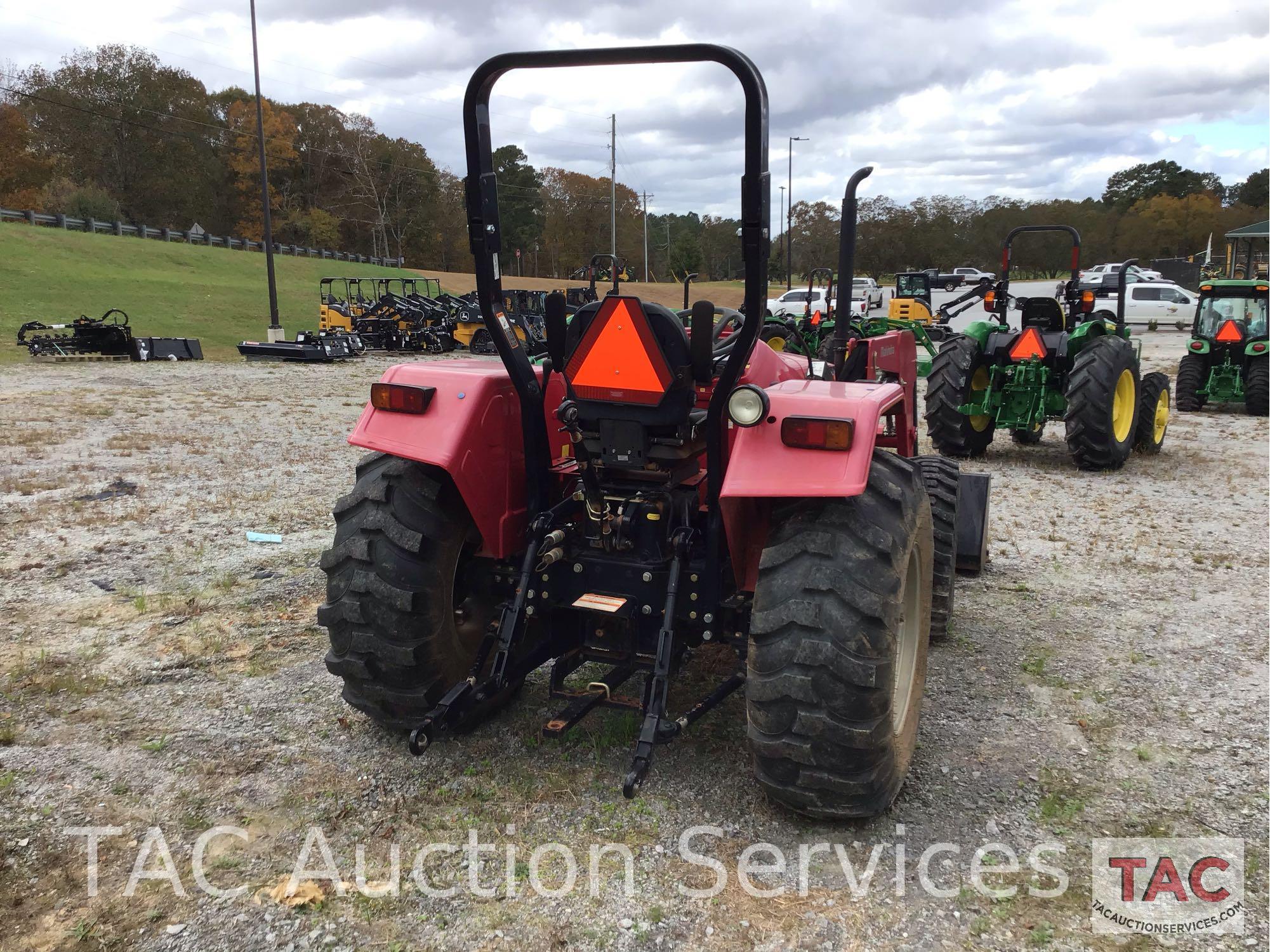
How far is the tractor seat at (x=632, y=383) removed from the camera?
10.1 feet

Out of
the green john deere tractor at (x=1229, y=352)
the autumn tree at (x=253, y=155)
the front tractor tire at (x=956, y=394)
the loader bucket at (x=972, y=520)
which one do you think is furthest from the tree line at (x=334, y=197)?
the loader bucket at (x=972, y=520)

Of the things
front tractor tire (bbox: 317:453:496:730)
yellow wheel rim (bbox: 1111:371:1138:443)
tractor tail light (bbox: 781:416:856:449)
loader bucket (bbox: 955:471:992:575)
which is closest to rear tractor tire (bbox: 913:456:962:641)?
loader bucket (bbox: 955:471:992:575)

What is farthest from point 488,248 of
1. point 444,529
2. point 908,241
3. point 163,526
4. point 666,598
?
point 908,241

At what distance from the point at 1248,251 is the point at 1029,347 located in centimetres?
4342

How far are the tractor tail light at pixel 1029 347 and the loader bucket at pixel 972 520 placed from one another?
439 cm

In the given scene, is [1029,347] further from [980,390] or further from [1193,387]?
[1193,387]

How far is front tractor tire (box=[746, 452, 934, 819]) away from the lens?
276 cm

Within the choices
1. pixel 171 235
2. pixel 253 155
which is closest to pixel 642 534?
pixel 171 235

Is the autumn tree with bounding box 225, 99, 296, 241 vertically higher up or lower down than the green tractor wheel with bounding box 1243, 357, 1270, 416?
higher up

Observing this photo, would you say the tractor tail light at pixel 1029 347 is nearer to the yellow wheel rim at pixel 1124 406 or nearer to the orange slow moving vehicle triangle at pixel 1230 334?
the yellow wheel rim at pixel 1124 406

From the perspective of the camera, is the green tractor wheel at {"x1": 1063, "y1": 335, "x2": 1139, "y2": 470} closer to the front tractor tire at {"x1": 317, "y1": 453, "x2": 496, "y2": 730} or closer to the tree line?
the front tractor tire at {"x1": 317, "y1": 453, "x2": 496, "y2": 730}

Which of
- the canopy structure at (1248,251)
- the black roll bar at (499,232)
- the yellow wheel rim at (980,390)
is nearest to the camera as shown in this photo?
the black roll bar at (499,232)

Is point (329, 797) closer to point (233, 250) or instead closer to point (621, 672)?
point (621, 672)

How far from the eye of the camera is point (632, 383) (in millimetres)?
3113
